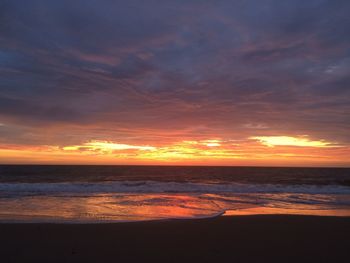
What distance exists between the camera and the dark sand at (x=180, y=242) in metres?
6.25

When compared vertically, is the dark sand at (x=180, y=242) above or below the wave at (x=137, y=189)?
above

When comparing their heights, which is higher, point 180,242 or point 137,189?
point 180,242

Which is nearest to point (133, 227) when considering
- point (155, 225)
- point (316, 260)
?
point (155, 225)

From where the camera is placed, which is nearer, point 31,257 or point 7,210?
point 31,257

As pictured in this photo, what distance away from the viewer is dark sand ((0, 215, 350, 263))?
6254mm

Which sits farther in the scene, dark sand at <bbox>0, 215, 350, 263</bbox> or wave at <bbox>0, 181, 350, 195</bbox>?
wave at <bbox>0, 181, 350, 195</bbox>

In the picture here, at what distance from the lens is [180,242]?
7.35 metres

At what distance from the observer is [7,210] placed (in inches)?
482

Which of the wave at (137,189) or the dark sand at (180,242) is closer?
the dark sand at (180,242)

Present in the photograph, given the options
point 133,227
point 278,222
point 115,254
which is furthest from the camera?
point 278,222

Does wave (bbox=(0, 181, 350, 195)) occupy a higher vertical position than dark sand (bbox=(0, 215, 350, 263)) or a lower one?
lower

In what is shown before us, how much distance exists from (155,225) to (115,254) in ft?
9.88

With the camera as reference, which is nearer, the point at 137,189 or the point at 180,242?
the point at 180,242

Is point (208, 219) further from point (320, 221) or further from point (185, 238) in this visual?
point (320, 221)
